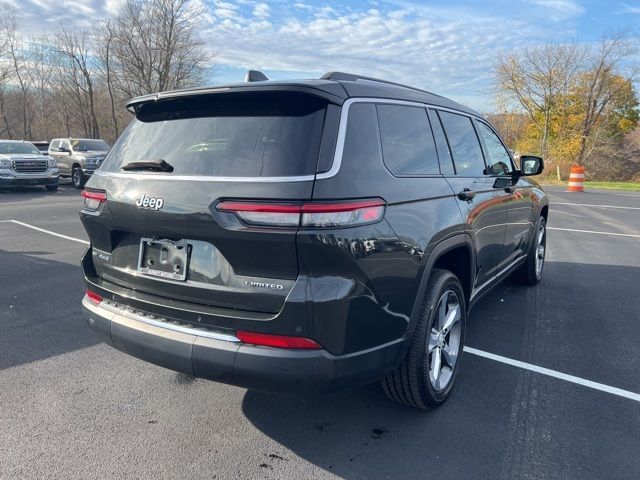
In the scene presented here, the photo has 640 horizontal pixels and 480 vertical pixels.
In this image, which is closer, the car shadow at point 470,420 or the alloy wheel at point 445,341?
the car shadow at point 470,420

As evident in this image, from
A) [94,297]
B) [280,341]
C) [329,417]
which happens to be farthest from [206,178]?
[329,417]

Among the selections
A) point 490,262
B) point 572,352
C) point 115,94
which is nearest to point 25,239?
point 490,262

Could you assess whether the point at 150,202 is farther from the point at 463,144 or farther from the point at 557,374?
the point at 557,374

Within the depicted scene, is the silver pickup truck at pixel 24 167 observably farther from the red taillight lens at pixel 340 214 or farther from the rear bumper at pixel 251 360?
the red taillight lens at pixel 340 214

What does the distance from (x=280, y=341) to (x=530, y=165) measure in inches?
144

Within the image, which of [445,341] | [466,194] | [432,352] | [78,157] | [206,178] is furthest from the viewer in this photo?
[78,157]

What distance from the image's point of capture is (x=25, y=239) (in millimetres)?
8453

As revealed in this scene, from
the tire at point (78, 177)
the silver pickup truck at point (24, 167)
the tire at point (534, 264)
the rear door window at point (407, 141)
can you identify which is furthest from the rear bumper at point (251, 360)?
the tire at point (78, 177)

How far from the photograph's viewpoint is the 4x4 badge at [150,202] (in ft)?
8.32

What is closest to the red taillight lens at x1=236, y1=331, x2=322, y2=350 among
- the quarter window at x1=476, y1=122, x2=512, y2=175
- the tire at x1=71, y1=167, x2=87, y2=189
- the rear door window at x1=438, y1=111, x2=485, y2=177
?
the rear door window at x1=438, y1=111, x2=485, y2=177

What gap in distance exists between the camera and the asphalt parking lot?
8.50ft

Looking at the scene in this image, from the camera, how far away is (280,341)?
2322 mm

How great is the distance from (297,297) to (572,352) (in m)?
2.89

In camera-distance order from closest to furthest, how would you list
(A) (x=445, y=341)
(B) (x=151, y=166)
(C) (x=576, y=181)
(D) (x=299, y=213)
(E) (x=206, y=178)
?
(D) (x=299, y=213) < (E) (x=206, y=178) < (B) (x=151, y=166) < (A) (x=445, y=341) < (C) (x=576, y=181)
